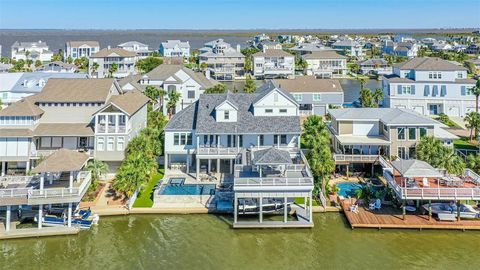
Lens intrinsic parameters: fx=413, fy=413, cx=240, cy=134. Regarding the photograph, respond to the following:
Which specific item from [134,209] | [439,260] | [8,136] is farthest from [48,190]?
[439,260]

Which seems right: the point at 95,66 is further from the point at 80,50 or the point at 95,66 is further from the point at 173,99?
the point at 173,99

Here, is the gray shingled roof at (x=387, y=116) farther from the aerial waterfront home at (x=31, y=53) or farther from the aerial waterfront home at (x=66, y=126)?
the aerial waterfront home at (x=31, y=53)

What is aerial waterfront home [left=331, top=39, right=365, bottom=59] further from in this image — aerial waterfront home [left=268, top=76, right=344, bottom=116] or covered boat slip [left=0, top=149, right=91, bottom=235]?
covered boat slip [left=0, top=149, right=91, bottom=235]

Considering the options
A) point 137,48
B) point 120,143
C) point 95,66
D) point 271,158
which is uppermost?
point 137,48

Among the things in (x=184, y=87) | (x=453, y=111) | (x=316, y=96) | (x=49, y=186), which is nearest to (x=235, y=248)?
(x=49, y=186)

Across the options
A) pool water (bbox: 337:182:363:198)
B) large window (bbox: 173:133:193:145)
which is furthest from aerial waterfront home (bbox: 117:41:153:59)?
pool water (bbox: 337:182:363:198)
